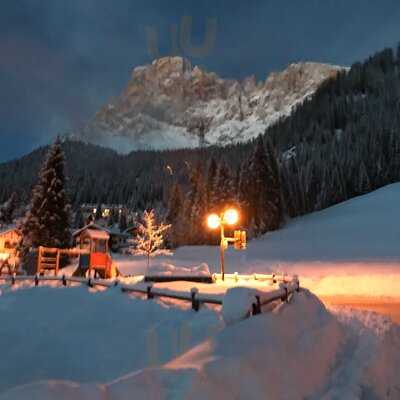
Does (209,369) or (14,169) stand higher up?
(14,169)

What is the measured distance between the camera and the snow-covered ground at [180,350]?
568 centimetres

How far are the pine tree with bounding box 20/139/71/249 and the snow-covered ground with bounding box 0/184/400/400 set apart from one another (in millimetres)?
20382

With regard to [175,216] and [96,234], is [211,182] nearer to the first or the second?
[175,216]

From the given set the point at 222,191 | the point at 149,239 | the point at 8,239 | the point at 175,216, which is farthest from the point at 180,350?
the point at 175,216

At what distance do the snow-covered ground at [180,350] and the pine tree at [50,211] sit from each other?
66.9 feet

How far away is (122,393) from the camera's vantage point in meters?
4.85

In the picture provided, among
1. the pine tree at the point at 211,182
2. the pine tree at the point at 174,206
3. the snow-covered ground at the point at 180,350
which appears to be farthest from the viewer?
the pine tree at the point at 174,206

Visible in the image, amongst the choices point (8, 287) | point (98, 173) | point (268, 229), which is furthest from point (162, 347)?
point (98, 173)

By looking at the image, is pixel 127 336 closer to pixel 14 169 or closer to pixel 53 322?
pixel 53 322

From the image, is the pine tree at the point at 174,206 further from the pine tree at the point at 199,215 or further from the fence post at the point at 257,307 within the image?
the fence post at the point at 257,307

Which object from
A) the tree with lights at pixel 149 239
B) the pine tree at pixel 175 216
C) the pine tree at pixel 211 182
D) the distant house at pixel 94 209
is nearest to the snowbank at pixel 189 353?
the tree with lights at pixel 149 239

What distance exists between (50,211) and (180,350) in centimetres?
3399

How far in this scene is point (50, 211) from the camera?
3956 cm

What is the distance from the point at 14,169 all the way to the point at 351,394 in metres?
195
